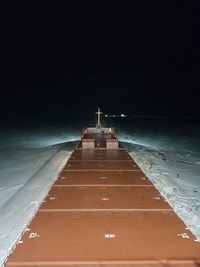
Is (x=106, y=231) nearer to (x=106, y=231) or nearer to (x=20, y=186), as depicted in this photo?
(x=106, y=231)

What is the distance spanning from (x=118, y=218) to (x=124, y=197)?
3.89 ft

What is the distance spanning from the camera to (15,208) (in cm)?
741

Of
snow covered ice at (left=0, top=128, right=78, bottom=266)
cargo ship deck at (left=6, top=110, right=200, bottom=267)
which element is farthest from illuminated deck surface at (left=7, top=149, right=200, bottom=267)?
snow covered ice at (left=0, top=128, right=78, bottom=266)

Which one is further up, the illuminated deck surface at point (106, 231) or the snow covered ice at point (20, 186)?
the illuminated deck surface at point (106, 231)

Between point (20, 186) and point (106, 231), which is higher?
point (106, 231)

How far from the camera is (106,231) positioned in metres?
4.31

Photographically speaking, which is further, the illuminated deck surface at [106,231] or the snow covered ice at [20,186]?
the snow covered ice at [20,186]

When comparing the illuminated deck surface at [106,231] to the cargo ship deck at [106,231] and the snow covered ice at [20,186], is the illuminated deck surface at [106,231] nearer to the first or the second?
the cargo ship deck at [106,231]

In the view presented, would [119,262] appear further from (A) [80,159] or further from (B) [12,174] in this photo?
(B) [12,174]

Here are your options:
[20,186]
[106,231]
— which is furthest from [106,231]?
[20,186]

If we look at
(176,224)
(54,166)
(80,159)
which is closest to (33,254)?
(176,224)

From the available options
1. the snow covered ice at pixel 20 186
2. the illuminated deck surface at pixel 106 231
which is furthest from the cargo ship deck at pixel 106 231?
the snow covered ice at pixel 20 186

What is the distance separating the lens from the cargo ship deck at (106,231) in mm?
3533

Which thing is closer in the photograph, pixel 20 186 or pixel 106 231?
pixel 106 231
